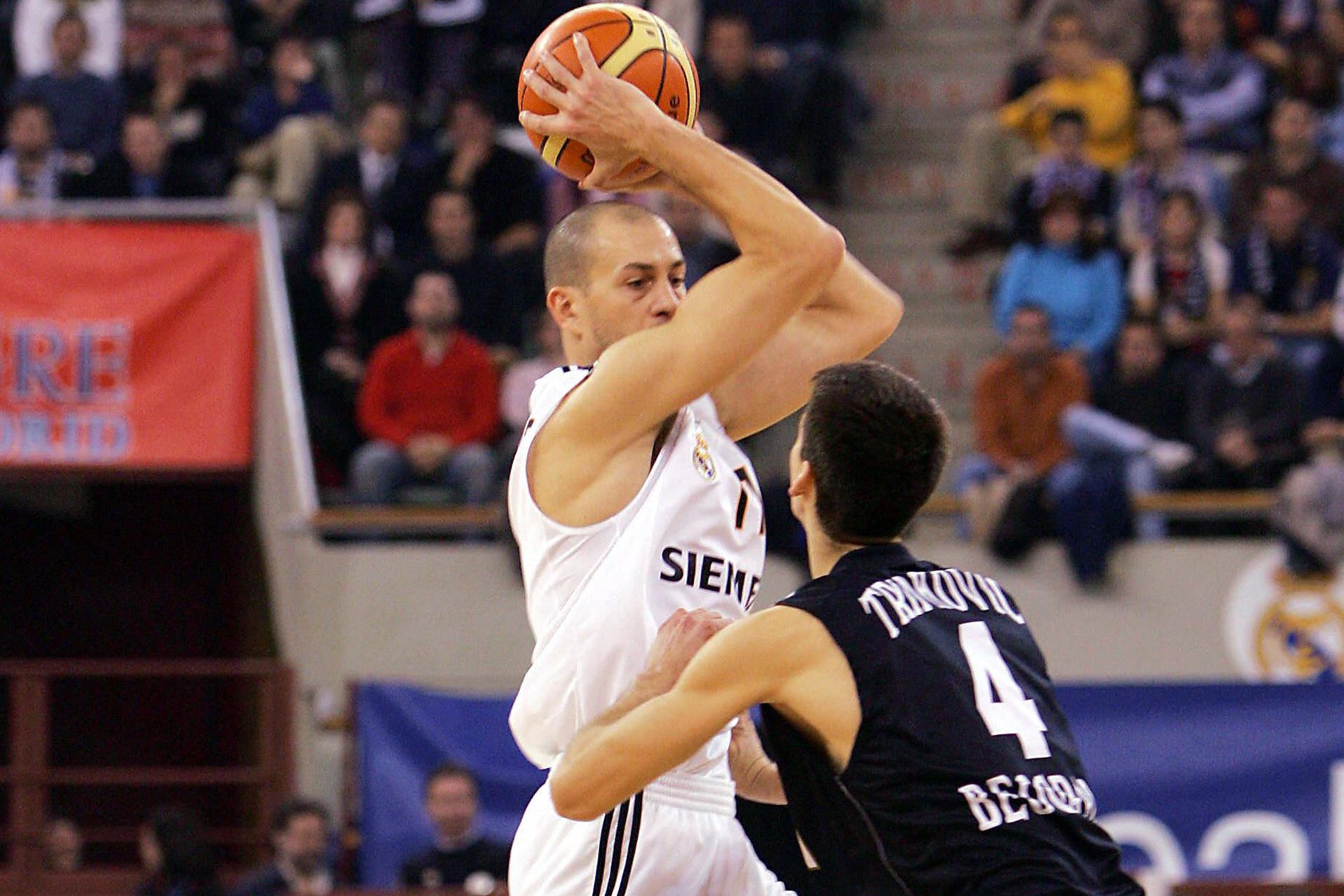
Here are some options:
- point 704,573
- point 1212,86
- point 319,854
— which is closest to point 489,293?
point 319,854

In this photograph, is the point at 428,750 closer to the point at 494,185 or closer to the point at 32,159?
the point at 494,185

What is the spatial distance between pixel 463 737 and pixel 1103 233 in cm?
462

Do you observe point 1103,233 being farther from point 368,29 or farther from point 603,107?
point 603,107

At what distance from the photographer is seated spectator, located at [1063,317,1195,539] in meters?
10.5

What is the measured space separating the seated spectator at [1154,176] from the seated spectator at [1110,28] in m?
1.14

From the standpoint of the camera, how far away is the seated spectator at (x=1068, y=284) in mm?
11312

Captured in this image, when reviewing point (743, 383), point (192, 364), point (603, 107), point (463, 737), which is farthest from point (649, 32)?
point (192, 364)

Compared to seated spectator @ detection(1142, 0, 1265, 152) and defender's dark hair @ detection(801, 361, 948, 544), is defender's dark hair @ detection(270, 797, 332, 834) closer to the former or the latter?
defender's dark hair @ detection(801, 361, 948, 544)

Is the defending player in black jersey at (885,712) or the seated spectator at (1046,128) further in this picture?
the seated spectator at (1046,128)

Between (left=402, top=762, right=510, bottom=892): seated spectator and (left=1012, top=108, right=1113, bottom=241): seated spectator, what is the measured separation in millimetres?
4811

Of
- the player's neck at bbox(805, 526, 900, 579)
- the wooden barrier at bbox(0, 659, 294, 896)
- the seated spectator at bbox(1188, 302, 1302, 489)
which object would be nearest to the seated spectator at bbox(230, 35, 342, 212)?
the wooden barrier at bbox(0, 659, 294, 896)

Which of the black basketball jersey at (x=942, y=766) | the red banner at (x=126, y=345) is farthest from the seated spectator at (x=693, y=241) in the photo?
the black basketball jersey at (x=942, y=766)

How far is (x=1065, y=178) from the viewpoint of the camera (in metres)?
12.1

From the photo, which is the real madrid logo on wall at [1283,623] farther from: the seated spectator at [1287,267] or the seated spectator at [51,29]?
the seated spectator at [51,29]
